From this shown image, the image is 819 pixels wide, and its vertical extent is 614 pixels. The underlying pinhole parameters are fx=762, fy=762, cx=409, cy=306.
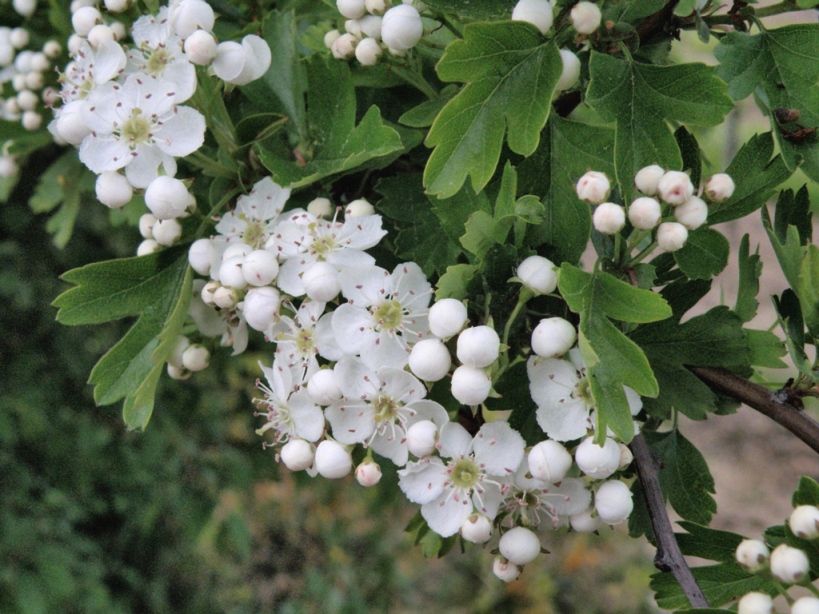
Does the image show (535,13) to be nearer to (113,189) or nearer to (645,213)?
(645,213)

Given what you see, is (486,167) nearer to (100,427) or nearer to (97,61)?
(97,61)

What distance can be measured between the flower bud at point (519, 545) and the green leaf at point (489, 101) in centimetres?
32

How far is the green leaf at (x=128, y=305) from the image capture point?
2.68 feet

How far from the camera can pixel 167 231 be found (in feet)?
2.74

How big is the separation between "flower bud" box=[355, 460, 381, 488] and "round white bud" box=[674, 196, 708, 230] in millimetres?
363

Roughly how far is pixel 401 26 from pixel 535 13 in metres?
0.14

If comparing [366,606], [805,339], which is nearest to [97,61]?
[805,339]

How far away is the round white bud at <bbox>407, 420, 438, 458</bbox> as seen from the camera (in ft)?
2.16

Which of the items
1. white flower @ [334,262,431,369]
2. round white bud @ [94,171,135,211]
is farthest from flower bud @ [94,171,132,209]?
white flower @ [334,262,431,369]

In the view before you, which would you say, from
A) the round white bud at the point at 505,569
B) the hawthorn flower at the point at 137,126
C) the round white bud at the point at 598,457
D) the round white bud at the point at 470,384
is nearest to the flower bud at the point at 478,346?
the round white bud at the point at 470,384

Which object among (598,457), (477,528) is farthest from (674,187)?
(477,528)

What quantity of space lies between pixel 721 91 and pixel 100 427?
198cm

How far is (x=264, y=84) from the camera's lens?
868mm

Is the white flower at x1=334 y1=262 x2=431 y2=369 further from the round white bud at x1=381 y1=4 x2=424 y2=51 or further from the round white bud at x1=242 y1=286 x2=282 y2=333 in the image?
the round white bud at x1=381 y1=4 x2=424 y2=51
